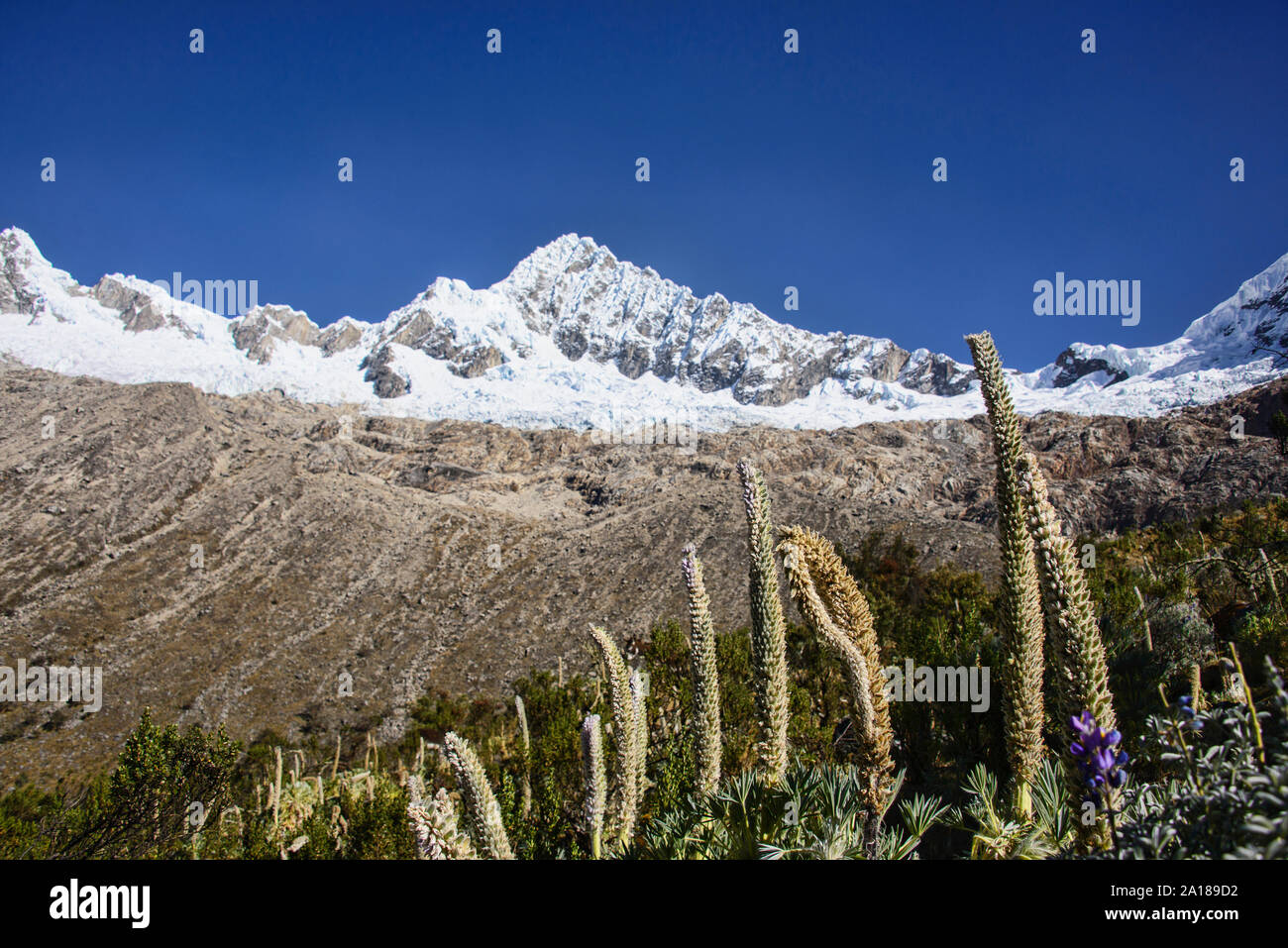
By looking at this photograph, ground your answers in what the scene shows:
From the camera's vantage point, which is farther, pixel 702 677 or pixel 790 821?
pixel 702 677

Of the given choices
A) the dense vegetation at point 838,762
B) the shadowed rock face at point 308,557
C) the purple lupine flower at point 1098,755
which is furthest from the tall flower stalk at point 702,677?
the shadowed rock face at point 308,557

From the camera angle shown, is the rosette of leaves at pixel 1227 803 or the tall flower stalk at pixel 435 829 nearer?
the rosette of leaves at pixel 1227 803

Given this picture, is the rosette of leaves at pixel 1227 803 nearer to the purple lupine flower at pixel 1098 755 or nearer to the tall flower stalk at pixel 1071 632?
the purple lupine flower at pixel 1098 755

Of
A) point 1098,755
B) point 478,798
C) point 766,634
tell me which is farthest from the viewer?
point 766,634

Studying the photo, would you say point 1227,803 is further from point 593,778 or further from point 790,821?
point 593,778

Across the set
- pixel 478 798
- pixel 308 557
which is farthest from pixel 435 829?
pixel 308 557

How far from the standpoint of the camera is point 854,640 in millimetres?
3752

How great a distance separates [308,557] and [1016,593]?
2506 inches

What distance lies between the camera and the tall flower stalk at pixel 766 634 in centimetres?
390

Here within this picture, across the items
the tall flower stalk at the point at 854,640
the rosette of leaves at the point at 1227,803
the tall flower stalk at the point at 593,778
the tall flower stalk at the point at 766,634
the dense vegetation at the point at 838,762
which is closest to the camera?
the rosette of leaves at the point at 1227,803

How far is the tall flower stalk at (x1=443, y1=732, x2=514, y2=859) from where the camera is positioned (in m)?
3.24

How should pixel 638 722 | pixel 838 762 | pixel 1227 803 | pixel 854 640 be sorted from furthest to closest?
pixel 838 762
pixel 638 722
pixel 854 640
pixel 1227 803

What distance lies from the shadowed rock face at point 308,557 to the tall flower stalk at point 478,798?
123ft
